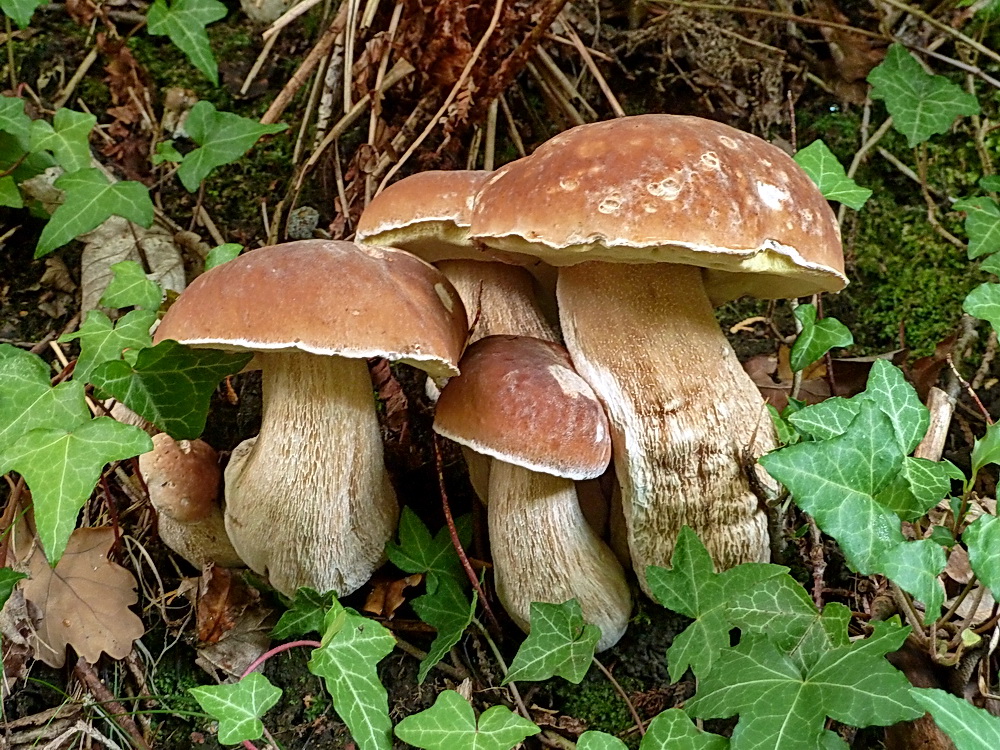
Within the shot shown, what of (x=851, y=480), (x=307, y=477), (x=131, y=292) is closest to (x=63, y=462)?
(x=307, y=477)

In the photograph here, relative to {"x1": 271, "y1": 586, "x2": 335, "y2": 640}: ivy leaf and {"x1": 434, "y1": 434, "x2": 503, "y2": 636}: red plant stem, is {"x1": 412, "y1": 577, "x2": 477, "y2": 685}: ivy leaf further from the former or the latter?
{"x1": 271, "y1": 586, "x2": 335, "y2": 640}: ivy leaf

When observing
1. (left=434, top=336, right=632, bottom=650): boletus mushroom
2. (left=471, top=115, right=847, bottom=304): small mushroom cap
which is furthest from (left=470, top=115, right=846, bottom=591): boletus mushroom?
(left=434, top=336, right=632, bottom=650): boletus mushroom

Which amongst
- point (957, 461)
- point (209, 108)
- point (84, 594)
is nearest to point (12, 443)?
point (84, 594)

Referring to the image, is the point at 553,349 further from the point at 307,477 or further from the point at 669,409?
the point at 307,477

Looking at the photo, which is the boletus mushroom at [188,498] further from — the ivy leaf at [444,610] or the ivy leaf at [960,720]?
the ivy leaf at [960,720]

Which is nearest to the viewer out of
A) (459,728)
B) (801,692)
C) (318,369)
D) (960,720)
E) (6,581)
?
(960,720)

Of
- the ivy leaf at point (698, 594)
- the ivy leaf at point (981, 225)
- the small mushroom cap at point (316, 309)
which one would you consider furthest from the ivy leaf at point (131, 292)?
the ivy leaf at point (981, 225)

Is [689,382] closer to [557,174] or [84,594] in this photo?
[557,174]
